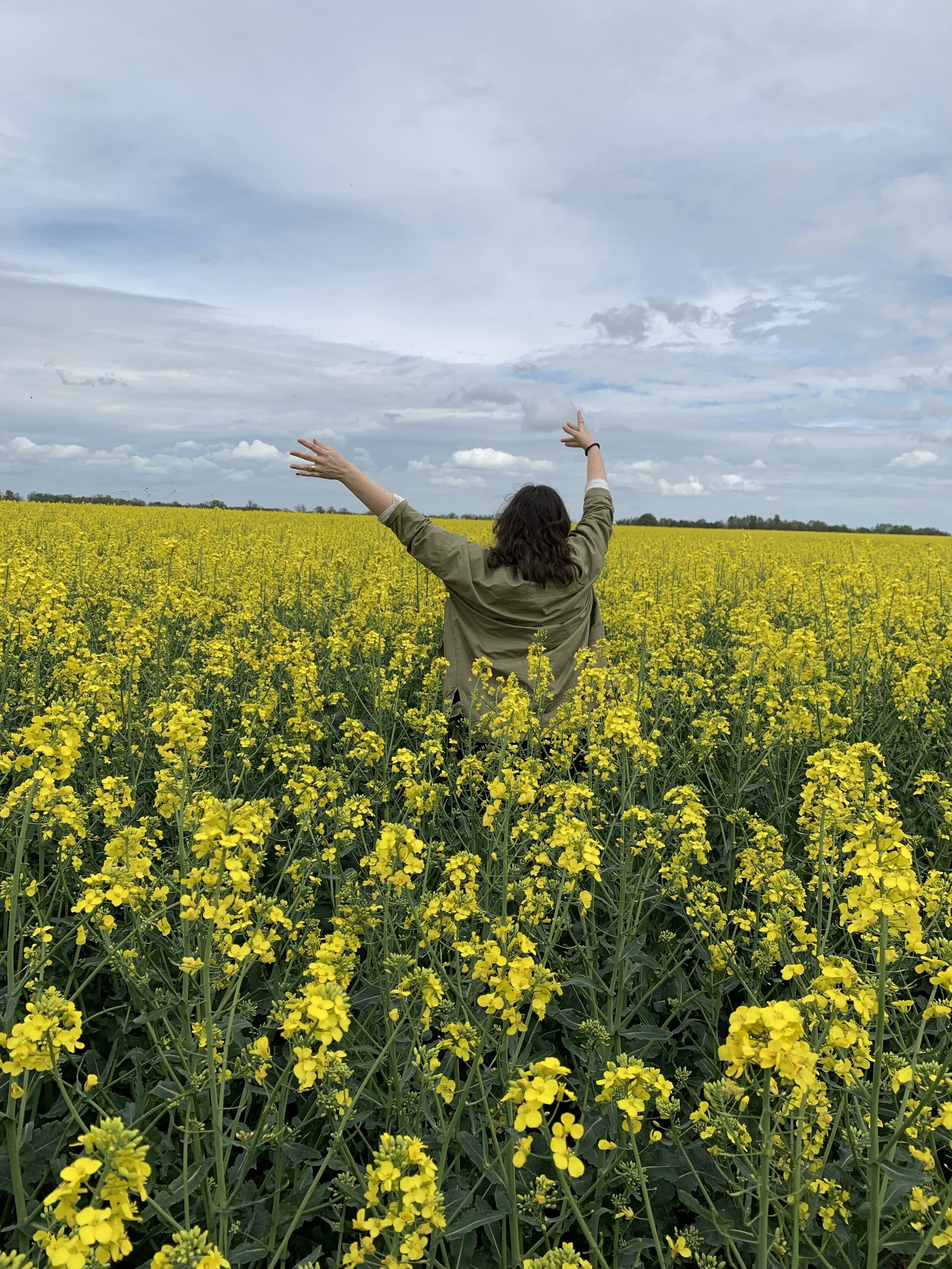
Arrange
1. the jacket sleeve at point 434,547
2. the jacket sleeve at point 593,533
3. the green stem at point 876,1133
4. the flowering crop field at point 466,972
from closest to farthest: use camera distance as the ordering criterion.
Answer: the green stem at point 876,1133, the flowering crop field at point 466,972, the jacket sleeve at point 434,547, the jacket sleeve at point 593,533

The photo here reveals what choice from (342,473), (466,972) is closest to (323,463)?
(342,473)

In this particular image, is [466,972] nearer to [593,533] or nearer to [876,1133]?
[876,1133]

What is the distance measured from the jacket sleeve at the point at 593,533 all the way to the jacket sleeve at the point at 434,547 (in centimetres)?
73

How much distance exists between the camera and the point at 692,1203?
79.0 inches

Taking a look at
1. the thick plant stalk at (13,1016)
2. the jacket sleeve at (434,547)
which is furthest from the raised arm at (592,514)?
the thick plant stalk at (13,1016)

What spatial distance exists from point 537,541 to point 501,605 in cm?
45

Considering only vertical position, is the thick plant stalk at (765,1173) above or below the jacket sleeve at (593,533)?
below

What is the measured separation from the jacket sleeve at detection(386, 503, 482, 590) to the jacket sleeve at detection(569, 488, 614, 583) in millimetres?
733

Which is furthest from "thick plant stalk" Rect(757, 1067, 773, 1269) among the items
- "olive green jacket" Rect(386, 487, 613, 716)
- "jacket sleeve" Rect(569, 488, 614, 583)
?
Result: "jacket sleeve" Rect(569, 488, 614, 583)

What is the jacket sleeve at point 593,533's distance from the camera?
→ 5.02m

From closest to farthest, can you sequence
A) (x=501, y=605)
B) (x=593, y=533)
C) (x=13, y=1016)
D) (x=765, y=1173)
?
(x=765, y=1173) < (x=13, y=1016) < (x=501, y=605) < (x=593, y=533)

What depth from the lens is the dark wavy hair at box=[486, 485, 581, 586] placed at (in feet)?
15.6

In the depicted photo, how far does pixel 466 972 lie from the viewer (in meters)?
2.70

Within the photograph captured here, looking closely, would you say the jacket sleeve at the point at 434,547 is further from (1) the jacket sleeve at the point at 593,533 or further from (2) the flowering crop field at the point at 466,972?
(1) the jacket sleeve at the point at 593,533
